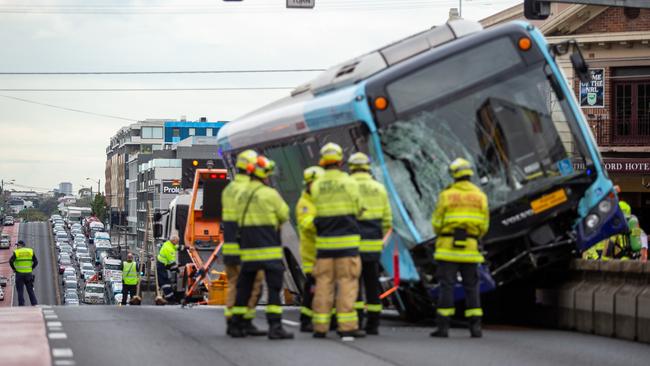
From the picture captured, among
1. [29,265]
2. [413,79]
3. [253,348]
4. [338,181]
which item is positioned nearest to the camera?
[253,348]

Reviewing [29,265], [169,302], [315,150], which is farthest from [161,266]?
[315,150]

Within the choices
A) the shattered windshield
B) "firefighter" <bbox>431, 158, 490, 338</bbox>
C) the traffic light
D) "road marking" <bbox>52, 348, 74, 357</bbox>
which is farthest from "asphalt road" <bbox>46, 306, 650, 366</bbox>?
the traffic light

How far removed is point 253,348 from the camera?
12.6 m

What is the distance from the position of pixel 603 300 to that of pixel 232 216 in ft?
14.2

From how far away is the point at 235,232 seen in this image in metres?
13.9

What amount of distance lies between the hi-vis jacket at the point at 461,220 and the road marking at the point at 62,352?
405 cm

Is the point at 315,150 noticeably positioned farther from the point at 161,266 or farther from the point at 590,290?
the point at 161,266

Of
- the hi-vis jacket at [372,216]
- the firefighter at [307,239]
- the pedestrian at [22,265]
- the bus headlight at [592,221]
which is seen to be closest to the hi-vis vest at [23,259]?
the pedestrian at [22,265]

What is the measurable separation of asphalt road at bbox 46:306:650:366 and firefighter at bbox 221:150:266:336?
1.14 ft

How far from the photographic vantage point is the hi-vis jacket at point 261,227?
1342 cm

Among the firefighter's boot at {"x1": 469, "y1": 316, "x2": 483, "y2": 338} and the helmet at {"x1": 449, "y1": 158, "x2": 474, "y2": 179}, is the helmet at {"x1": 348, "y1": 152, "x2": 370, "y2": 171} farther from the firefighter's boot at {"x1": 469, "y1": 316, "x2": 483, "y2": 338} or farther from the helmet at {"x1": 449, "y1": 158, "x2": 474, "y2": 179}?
the firefighter's boot at {"x1": 469, "y1": 316, "x2": 483, "y2": 338}

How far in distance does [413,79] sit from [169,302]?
17207 mm

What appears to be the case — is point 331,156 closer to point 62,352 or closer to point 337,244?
point 337,244

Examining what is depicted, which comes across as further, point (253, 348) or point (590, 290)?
point (590, 290)
